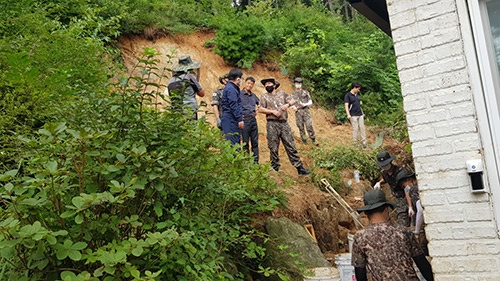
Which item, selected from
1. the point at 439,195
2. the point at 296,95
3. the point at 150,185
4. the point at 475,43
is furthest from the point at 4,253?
the point at 296,95

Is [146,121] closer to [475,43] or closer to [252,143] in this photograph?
[475,43]

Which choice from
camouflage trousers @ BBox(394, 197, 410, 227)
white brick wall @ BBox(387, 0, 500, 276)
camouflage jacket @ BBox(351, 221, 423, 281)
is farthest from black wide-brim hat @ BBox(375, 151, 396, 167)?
white brick wall @ BBox(387, 0, 500, 276)

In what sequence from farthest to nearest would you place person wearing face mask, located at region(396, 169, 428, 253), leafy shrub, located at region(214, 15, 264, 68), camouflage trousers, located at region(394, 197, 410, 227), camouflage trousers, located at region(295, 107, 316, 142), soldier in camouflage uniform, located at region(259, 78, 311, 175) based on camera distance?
leafy shrub, located at region(214, 15, 264, 68)
camouflage trousers, located at region(295, 107, 316, 142)
soldier in camouflage uniform, located at region(259, 78, 311, 175)
camouflage trousers, located at region(394, 197, 410, 227)
person wearing face mask, located at region(396, 169, 428, 253)

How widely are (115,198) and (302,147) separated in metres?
11.8

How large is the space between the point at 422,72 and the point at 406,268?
65.1 inches

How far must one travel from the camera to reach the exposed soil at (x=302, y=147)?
8.16 m

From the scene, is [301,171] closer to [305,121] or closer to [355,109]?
[355,109]

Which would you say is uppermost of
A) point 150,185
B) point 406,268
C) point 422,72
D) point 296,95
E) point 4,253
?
point 296,95

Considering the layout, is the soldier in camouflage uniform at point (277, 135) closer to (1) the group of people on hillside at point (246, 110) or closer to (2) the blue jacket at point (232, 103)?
(1) the group of people on hillside at point (246, 110)

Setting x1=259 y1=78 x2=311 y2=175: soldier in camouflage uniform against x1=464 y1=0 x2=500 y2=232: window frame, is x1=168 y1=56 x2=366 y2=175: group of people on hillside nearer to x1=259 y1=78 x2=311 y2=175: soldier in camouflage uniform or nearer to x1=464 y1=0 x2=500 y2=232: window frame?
x1=259 y1=78 x2=311 y2=175: soldier in camouflage uniform

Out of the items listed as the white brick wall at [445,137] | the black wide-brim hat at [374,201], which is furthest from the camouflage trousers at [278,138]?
the white brick wall at [445,137]

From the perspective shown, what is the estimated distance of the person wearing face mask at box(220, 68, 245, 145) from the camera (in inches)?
325

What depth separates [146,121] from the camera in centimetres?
379

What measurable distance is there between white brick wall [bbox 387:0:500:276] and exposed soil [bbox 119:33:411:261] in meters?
3.46
